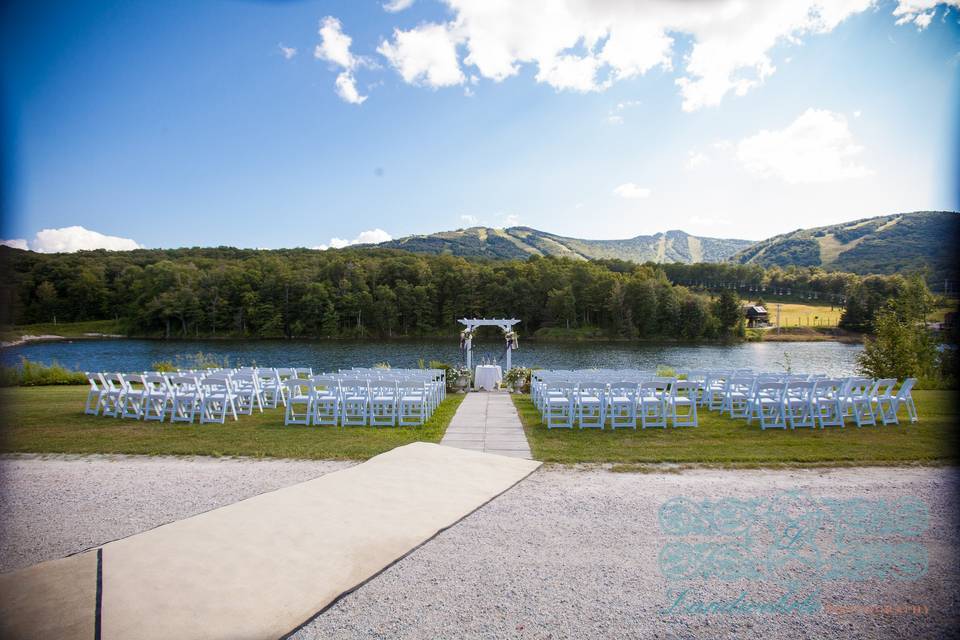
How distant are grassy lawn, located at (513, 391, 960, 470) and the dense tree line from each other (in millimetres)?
55818

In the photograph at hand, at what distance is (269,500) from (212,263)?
7478 centimetres

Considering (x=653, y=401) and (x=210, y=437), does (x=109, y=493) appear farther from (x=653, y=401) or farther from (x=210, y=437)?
(x=653, y=401)

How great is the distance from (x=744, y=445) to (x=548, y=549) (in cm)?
455

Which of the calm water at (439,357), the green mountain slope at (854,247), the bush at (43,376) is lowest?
the calm water at (439,357)

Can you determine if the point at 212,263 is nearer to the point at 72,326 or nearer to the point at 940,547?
the point at 72,326

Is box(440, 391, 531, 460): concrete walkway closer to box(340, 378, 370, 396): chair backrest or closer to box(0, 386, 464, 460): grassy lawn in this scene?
box(0, 386, 464, 460): grassy lawn

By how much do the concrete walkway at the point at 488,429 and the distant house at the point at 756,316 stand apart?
7358 centimetres

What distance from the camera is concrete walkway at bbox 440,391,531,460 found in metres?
7.08

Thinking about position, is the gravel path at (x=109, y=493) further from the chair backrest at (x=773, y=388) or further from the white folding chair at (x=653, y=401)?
the chair backrest at (x=773, y=388)

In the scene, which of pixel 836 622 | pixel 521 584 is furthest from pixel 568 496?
pixel 836 622

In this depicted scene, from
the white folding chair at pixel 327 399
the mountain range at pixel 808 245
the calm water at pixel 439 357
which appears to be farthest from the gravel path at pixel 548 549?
the mountain range at pixel 808 245

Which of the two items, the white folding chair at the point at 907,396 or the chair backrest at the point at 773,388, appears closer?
the chair backrest at the point at 773,388

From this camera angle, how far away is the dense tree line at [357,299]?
61.7 metres

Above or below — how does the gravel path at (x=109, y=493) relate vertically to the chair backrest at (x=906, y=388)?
below
